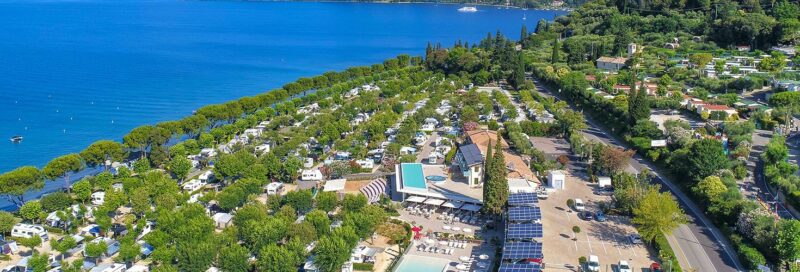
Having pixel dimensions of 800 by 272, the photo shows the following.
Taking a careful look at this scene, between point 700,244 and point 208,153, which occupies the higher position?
point 700,244

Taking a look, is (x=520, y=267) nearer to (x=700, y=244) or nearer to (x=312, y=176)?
(x=700, y=244)

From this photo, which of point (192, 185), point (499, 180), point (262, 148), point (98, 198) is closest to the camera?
point (499, 180)

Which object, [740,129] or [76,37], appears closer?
[740,129]

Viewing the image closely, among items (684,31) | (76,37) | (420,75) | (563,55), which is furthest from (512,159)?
(76,37)

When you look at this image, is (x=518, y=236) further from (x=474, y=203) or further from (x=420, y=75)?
(x=420, y=75)

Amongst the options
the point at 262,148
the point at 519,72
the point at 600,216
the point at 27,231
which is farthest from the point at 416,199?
the point at 519,72

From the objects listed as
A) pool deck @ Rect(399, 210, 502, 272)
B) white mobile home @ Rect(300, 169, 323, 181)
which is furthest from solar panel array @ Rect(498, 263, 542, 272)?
white mobile home @ Rect(300, 169, 323, 181)
